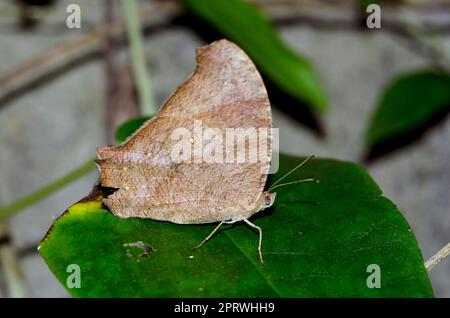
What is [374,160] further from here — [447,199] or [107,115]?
[107,115]

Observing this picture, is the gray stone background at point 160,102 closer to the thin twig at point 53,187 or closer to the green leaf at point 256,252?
the thin twig at point 53,187

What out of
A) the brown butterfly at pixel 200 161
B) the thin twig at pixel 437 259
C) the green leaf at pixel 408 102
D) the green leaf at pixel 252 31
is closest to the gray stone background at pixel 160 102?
the green leaf at pixel 408 102

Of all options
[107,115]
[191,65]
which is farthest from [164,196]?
[191,65]

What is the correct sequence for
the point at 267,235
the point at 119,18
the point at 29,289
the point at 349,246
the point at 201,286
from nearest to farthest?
the point at 201,286 < the point at 349,246 < the point at 267,235 < the point at 29,289 < the point at 119,18

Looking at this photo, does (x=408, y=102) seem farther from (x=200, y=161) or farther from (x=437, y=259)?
(x=437, y=259)

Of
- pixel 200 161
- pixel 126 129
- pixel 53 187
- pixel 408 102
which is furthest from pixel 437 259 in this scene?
pixel 408 102

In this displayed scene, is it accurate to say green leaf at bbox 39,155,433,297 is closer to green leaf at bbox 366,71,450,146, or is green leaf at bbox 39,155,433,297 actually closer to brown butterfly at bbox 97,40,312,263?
brown butterfly at bbox 97,40,312,263
